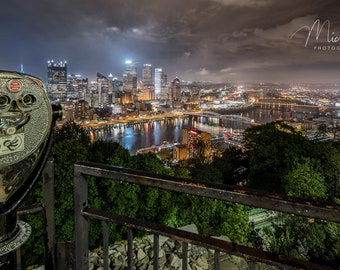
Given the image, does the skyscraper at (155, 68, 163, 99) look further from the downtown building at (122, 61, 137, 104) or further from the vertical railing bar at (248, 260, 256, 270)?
the vertical railing bar at (248, 260, 256, 270)

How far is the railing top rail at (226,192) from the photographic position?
2.45 ft

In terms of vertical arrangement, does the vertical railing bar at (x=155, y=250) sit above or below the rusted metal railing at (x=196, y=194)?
below

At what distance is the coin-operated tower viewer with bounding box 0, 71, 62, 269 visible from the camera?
0.81m

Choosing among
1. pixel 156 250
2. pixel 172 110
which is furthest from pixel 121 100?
pixel 156 250

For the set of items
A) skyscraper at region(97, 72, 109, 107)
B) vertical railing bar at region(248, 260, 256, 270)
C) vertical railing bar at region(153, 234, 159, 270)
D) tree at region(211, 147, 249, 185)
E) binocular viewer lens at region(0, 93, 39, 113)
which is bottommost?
tree at region(211, 147, 249, 185)

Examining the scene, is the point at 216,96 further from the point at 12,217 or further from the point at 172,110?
the point at 12,217

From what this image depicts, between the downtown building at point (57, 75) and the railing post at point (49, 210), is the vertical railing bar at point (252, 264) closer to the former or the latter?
the railing post at point (49, 210)

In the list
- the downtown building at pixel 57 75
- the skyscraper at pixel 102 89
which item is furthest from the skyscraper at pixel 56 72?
the skyscraper at pixel 102 89

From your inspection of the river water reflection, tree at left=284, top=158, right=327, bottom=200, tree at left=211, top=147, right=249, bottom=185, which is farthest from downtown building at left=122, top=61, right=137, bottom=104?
tree at left=284, top=158, right=327, bottom=200

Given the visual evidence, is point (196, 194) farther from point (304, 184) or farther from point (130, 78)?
point (130, 78)

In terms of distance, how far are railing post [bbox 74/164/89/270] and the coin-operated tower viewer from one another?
0.61 ft

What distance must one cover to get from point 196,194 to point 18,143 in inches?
21.7

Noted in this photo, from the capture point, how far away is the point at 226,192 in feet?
2.78

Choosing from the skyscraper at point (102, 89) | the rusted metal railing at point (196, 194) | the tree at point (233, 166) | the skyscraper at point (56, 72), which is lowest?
the tree at point (233, 166)
